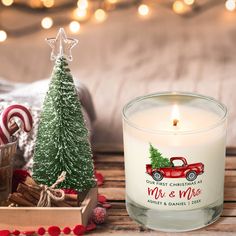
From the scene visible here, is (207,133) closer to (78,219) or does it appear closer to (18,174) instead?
(78,219)

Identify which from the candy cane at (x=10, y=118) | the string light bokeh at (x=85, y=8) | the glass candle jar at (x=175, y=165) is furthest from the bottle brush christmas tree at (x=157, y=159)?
the string light bokeh at (x=85, y=8)

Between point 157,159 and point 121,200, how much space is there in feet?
0.61

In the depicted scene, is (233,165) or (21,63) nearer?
(233,165)

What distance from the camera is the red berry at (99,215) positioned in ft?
3.66

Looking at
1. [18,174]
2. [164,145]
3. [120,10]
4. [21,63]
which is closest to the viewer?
[164,145]

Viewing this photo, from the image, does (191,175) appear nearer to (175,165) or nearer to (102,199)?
(175,165)

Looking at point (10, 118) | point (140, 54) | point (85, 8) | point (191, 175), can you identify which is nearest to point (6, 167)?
point (10, 118)

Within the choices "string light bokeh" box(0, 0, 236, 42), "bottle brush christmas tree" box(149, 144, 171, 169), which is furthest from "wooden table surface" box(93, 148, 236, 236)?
"string light bokeh" box(0, 0, 236, 42)

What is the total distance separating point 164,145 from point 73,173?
0.58ft

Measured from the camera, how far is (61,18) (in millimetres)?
2295

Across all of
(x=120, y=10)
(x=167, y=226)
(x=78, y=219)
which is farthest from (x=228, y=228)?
(x=120, y=10)

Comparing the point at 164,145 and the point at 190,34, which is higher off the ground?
the point at 190,34

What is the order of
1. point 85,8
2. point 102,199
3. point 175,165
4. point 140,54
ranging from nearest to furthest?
point 175,165
point 102,199
point 140,54
point 85,8

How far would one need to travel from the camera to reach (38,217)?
1.08m
